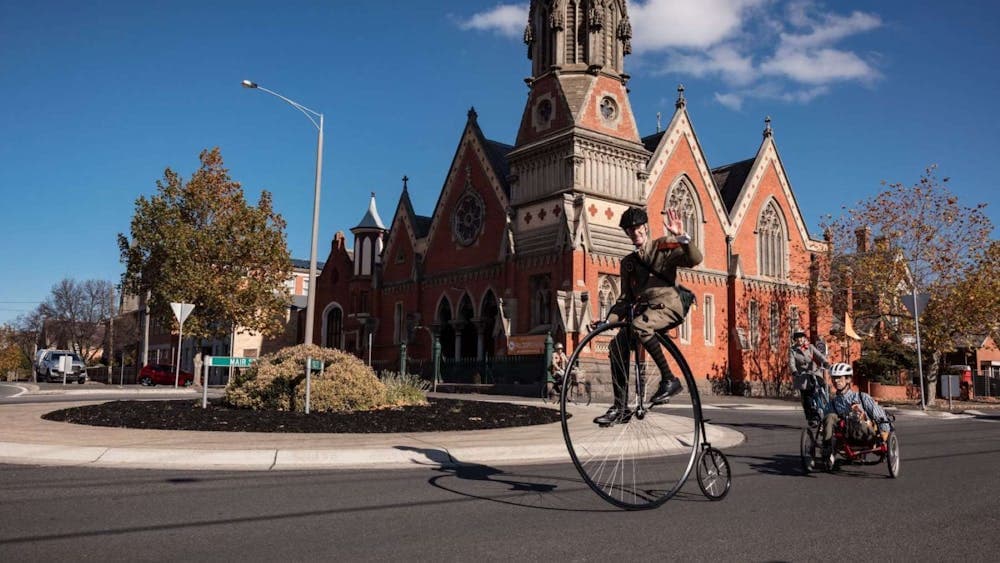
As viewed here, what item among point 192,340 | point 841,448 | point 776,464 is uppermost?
point 192,340

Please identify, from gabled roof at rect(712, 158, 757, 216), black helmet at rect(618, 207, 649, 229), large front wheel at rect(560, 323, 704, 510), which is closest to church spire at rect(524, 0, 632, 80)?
gabled roof at rect(712, 158, 757, 216)

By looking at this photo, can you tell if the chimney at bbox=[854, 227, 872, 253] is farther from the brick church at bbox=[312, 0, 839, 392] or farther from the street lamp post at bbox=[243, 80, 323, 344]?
the street lamp post at bbox=[243, 80, 323, 344]

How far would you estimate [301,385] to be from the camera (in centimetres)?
1395

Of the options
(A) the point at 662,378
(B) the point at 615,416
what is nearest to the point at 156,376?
(B) the point at 615,416

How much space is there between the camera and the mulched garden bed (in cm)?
1184

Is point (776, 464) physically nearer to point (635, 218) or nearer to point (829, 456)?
point (829, 456)

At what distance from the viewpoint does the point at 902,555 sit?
4938 mm

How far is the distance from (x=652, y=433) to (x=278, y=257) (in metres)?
30.4

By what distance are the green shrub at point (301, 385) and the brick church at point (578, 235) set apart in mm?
15923

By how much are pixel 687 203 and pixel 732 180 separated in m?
6.20

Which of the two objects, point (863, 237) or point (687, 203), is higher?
point (687, 203)

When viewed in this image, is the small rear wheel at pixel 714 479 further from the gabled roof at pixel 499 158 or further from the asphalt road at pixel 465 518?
the gabled roof at pixel 499 158

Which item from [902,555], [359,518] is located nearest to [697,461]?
[902,555]

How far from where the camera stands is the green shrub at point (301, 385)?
1395 cm
